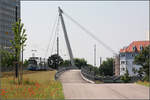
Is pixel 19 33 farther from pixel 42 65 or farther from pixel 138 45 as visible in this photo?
pixel 138 45

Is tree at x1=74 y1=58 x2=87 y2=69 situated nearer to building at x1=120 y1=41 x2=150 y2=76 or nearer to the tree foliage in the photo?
building at x1=120 y1=41 x2=150 y2=76

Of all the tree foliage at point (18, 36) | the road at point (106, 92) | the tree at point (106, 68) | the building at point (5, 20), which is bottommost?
the tree at point (106, 68)

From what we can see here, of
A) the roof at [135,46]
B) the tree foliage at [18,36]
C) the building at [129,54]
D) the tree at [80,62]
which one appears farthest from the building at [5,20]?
the tree foliage at [18,36]

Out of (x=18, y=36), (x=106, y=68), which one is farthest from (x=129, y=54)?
(x=18, y=36)

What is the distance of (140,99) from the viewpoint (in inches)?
563

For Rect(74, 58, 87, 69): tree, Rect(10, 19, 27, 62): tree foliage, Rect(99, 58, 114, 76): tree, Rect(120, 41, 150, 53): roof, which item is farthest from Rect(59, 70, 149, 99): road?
Rect(74, 58, 87, 69): tree

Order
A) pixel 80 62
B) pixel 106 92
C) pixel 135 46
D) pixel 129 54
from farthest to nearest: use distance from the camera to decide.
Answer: pixel 80 62, pixel 129 54, pixel 135 46, pixel 106 92

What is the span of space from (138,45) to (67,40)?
47.7 m

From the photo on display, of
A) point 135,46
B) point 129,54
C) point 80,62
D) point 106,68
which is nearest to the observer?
point 135,46

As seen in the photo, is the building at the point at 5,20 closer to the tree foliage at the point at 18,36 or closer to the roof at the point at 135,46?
the roof at the point at 135,46

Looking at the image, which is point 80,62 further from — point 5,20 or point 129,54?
point 5,20

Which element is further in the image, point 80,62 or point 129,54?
point 80,62

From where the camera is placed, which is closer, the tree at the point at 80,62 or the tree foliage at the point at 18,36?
the tree foliage at the point at 18,36

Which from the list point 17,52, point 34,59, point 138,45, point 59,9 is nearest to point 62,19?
point 59,9
